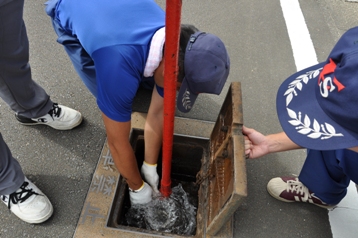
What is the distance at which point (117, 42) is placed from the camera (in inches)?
59.4

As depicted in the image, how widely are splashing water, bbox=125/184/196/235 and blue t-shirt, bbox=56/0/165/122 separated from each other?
3.16 feet

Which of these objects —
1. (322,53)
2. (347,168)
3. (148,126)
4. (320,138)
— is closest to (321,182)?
(347,168)

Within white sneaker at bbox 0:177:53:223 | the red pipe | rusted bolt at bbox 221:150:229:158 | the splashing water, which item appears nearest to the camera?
the red pipe

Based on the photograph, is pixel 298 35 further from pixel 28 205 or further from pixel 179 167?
pixel 28 205

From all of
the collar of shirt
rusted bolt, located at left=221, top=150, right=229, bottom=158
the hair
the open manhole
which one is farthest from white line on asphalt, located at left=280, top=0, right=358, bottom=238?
the collar of shirt

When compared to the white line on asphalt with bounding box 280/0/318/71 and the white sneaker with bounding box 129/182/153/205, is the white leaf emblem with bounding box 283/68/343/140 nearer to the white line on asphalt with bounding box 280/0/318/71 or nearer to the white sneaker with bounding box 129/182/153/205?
the white sneaker with bounding box 129/182/153/205

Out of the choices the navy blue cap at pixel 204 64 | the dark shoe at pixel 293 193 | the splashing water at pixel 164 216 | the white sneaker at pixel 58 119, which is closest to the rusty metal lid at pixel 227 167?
the navy blue cap at pixel 204 64

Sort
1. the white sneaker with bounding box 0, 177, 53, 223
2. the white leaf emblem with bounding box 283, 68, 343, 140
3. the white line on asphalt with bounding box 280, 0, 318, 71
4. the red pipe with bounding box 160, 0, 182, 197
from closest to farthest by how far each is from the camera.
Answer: the red pipe with bounding box 160, 0, 182, 197 < the white leaf emblem with bounding box 283, 68, 343, 140 < the white sneaker with bounding box 0, 177, 53, 223 < the white line on asphalt with bounding box 280, 0, 318, 71

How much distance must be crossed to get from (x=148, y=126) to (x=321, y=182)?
1.24 meters

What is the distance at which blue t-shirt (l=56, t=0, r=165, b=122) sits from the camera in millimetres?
1475

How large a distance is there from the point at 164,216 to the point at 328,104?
1524mm

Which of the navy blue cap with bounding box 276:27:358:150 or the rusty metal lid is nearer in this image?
the navy blue cap with bounding box 276:27:358:150

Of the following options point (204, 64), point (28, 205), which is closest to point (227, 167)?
point (204, 64)

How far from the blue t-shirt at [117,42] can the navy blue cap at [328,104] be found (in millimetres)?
779
